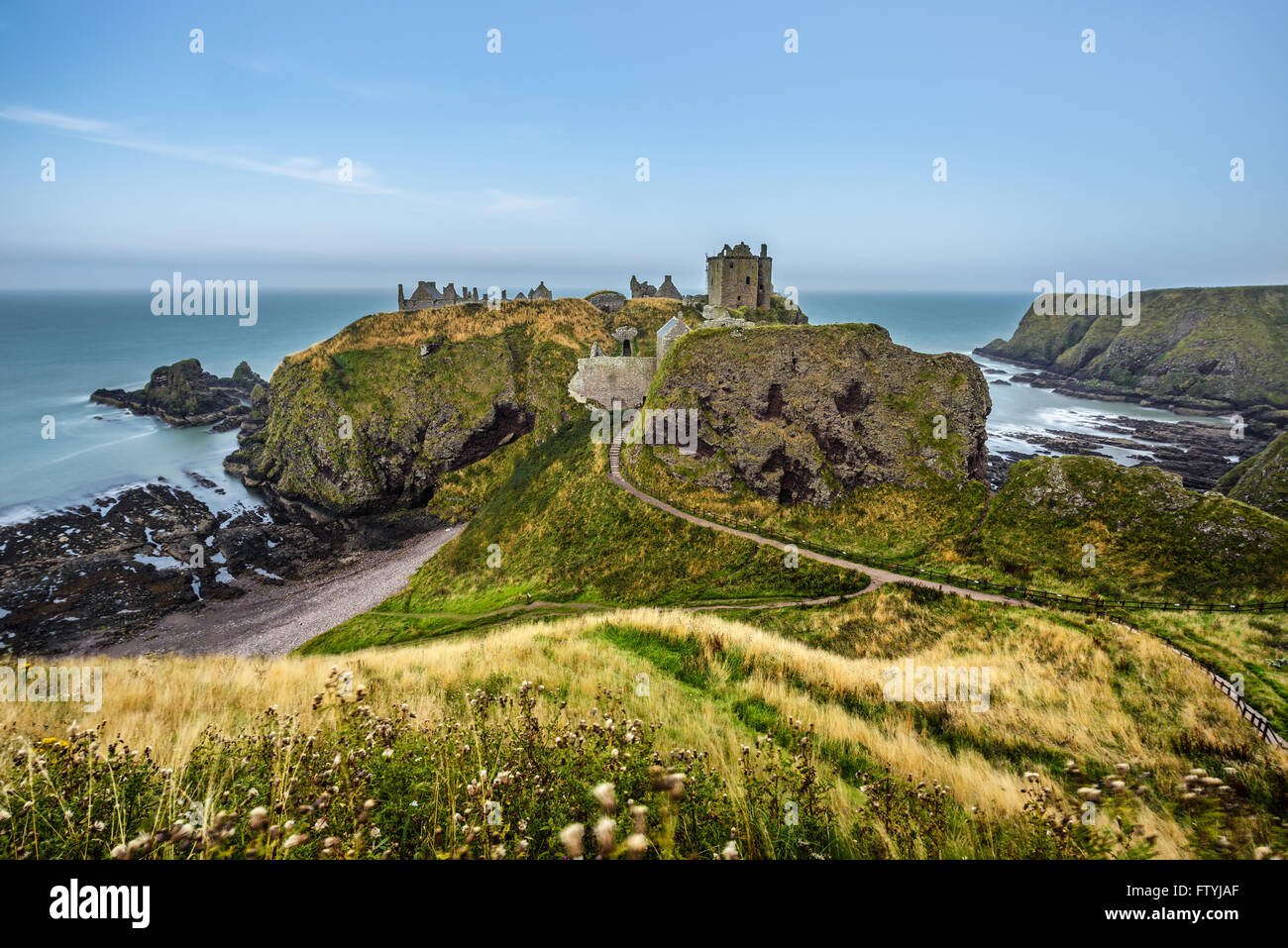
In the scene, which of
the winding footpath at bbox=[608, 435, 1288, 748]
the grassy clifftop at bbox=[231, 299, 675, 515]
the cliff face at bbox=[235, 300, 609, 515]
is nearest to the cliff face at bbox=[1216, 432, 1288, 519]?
the winding footpath at bbox=[608, 435, 1288, 748]

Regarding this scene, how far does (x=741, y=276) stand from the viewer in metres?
57.1

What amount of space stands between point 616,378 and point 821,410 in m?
17.3

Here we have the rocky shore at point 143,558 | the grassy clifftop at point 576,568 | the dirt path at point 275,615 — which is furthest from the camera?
the rocky shore at point 143,558

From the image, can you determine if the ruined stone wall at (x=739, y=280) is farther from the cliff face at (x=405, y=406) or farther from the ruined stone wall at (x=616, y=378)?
the ruined stone wall at (x=616, y=378)

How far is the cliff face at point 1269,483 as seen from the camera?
1617 inches

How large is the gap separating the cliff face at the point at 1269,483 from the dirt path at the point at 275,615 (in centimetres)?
6535

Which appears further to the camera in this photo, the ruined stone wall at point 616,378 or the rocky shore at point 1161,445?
the rocky shore at point 1161,445

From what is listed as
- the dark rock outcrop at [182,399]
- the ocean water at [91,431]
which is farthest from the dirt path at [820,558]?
the dark rock outcrop at [182,399]

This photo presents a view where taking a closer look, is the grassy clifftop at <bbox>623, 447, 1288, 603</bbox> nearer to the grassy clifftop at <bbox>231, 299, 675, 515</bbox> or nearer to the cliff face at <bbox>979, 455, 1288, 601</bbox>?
the cliff face at <bbox>979, 455, 1288, 601</bbox>

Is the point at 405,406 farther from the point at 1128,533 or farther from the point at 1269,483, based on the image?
the point at 1269,483

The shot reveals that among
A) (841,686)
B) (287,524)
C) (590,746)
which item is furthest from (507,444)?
(590,746)

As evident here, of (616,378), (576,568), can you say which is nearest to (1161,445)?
(616,378)
